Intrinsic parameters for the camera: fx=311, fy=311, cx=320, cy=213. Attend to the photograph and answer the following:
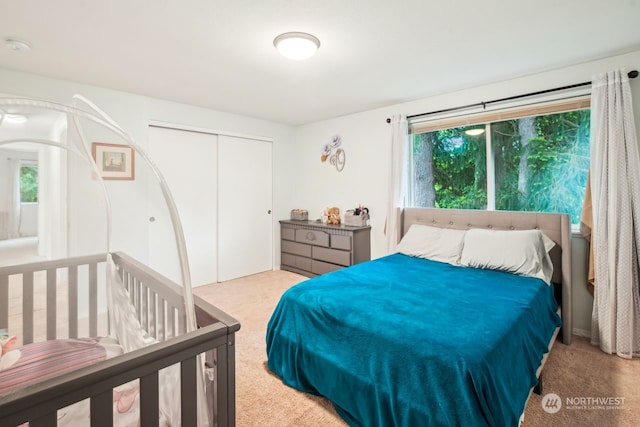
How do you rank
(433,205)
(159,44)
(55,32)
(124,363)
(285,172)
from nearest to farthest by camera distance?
(124,363) < (55,32) < (159,44) < (433,205) < (285,172)

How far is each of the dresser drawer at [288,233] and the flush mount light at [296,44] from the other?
2.81 meters

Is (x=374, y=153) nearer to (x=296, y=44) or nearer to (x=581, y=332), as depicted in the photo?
(x=296, y=44)

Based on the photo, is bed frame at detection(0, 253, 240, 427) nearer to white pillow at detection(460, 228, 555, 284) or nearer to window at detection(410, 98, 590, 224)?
white pillow at detection(460, 228, 555, 284)

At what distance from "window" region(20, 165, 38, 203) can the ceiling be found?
3.10m

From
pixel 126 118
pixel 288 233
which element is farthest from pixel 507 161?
pixel 126 118

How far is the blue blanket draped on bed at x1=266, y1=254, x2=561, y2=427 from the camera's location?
1316 mm

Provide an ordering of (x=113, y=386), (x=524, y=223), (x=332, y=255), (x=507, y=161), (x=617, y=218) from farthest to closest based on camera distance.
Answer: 1. (x=332, y=255)
2. (x=507, y=161)
3. (x=524, y=223)
4. (x=617, y=218)
5. (x=113, y=386)

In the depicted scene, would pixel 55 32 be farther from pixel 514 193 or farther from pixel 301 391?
pixel 514 193

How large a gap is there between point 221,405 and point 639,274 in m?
3.04

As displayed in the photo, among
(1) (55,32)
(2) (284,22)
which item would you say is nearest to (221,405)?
(2) (284,22)

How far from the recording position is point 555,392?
6.32 feet

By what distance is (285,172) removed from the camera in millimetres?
5043

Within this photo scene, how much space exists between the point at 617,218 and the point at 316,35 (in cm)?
261

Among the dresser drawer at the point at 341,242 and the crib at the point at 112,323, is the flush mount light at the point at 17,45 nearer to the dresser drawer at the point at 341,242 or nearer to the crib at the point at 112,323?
the crib at the point at 112,323
